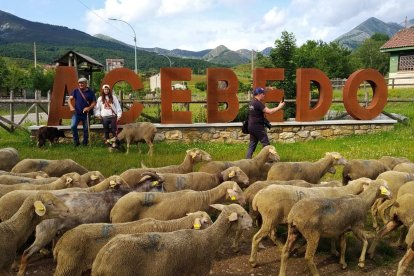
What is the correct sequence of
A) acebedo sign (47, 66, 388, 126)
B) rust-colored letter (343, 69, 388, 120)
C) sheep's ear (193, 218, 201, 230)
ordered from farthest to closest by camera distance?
rust-colored letter (343, 69, 388, 120), acebedo sign (47, 66, 388, 126), sheep's ear (193, 218, 201, 230)

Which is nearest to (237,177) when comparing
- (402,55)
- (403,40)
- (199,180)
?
(199,180)

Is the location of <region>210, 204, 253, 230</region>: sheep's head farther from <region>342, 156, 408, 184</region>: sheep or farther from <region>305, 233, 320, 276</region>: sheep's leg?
<region>342, 156, 408, 184</region>: sheep

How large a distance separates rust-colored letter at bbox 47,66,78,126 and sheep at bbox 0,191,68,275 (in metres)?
10.8

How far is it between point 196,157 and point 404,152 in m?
7.49

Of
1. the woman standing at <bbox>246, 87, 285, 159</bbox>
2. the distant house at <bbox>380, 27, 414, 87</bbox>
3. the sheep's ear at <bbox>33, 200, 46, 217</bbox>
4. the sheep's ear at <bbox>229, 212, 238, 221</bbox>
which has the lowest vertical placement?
the sheep's ear at <bbox>229, 212, 238, 221</bbox>

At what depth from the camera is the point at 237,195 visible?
23.2 ft

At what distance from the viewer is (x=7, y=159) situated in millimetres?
10398

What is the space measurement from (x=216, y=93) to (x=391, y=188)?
31.8ft

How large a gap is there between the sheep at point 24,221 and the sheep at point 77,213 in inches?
6.3

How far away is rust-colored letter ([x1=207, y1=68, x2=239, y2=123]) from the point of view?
16.7 meters

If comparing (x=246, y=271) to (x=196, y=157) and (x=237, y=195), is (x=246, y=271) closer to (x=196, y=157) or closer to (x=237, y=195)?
(x=237, y=195)

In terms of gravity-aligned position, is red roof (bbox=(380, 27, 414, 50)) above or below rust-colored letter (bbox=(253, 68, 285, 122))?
above

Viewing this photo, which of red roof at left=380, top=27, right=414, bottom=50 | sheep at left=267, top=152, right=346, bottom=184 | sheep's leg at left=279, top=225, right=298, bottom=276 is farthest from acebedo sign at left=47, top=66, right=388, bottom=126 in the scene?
red roof at left=380, top=27, right=414, bottom=50

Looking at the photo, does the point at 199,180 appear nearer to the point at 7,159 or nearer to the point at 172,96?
the point at 7,159
